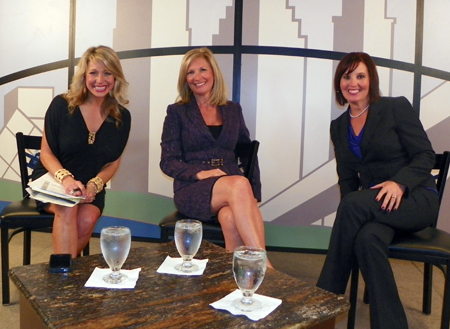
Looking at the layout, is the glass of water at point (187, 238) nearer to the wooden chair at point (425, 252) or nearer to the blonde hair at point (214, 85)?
the wooden chair at point (425, 252)

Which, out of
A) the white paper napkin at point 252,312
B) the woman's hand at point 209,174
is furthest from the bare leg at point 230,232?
the white paper napkin at point 252,312

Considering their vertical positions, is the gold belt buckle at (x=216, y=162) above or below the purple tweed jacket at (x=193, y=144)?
below

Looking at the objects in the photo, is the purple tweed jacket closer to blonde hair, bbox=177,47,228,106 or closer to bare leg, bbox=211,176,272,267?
blonde hair, bbox=177,47,228,106

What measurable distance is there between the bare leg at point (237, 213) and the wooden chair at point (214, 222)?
0.19ft

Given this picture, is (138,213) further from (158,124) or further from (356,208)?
(356,208)

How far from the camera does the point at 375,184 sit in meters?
2.26

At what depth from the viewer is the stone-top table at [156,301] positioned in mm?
1094

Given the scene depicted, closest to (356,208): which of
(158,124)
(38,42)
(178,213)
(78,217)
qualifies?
(178,213)

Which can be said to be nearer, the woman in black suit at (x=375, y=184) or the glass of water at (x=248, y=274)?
the glass of water at (x=248, y=274)

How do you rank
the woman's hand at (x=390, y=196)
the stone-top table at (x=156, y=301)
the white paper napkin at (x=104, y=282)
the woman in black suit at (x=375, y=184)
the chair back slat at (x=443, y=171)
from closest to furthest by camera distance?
the stone-top table at (x=156, y=301), the white paper napkin at (x=104, y=282), the woman in black suit at (x=375, y=184), the woman's hand at (x=390, y=196), the chair back slat at (x=443, y=171)

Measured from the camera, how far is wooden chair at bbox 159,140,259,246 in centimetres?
224

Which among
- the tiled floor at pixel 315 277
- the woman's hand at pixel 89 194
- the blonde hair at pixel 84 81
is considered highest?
the blonde hair at pixel 84 81

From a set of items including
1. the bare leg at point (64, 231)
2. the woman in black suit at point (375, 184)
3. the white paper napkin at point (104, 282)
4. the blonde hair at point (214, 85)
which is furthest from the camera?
the blonde hair at point (214, 85)

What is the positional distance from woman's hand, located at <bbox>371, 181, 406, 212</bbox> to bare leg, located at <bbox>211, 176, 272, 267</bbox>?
0.55 metres
